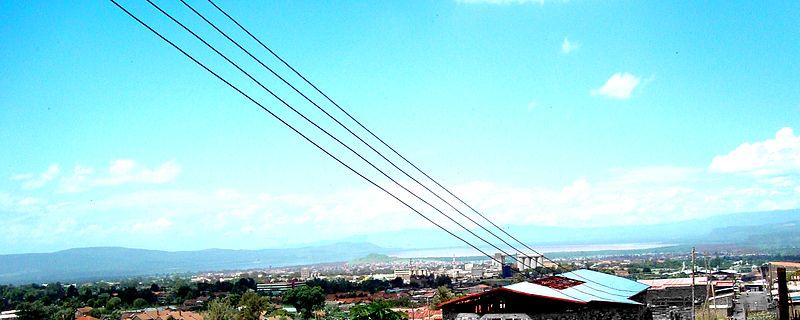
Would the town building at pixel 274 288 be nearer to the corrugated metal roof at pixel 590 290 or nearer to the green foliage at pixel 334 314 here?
the green foliage at pixel 334 314

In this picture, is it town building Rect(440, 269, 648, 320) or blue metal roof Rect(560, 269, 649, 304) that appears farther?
blue metal roof Rect(560, 269, 649, 304)

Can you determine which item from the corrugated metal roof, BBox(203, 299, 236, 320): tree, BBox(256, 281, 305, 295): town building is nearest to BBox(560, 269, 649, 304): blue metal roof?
the corrugated metal roof

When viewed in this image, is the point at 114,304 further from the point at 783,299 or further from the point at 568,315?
the point at 783,299

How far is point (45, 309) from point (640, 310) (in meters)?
36.5

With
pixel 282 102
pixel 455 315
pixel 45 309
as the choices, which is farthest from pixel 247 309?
pixel 282 102

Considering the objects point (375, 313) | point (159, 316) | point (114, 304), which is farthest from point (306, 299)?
point (375, 313)

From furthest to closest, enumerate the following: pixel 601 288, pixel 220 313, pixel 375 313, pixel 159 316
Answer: pixel 159 316, pixel 220 313, pixel 375 313, pixel 601 288

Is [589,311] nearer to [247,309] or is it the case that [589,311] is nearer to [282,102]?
[282,102]

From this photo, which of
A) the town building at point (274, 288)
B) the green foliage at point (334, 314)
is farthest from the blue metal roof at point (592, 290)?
the town building at point (274, 288)

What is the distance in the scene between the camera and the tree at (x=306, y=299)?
4312 cm

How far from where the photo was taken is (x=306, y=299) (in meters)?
43.4

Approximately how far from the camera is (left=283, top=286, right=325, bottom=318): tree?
43125 mm

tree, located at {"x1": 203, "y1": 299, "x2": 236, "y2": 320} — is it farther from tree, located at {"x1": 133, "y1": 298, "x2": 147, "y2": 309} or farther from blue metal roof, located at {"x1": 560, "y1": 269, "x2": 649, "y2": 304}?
blue metal roof, located at {"x1": 560, "y1": 269, "x2": 649, "y2": 304}

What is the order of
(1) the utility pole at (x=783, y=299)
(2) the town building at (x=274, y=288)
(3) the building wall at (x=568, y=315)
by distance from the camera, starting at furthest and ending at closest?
(2) the town building at (x=274, y=288) → (3) the building wall at (x=568, y=315) → (1) the utility pole at (x=783, y=299)
